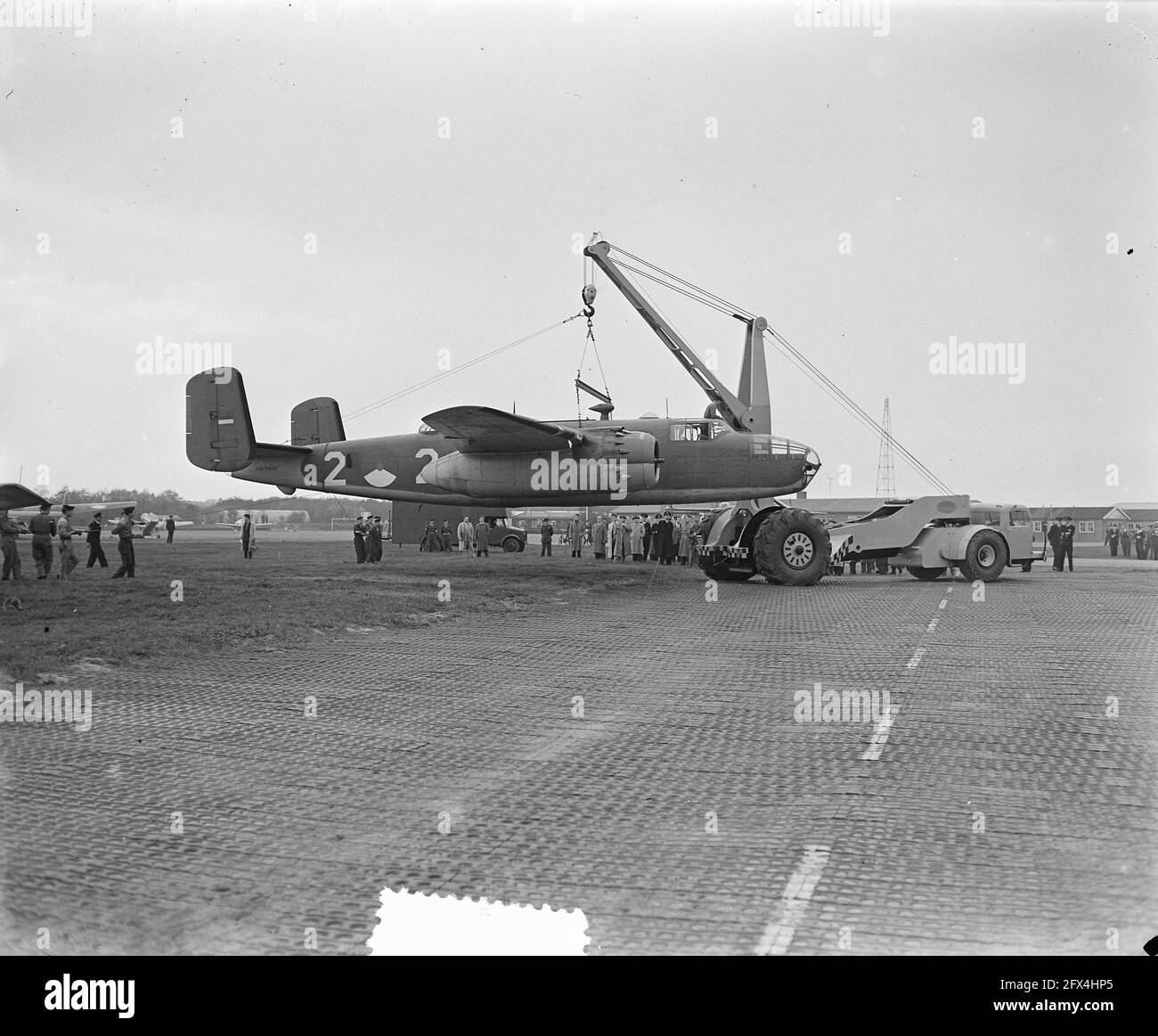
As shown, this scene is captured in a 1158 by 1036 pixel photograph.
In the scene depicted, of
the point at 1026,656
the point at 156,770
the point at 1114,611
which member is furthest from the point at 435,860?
the point at 1114,611

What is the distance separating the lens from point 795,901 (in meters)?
4.15

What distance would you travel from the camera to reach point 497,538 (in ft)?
144

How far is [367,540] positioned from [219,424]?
20.9 feet

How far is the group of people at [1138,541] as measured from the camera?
41188 millimetres

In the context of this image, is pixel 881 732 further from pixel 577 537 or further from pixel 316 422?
pixel 577 537

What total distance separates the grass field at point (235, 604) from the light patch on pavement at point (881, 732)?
668cm

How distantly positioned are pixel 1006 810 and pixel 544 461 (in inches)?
686

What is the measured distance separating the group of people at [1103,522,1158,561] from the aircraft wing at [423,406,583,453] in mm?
31076

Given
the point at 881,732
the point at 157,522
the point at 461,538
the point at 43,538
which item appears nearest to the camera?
the point at 881,732

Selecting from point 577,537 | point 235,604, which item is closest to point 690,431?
point 235,604

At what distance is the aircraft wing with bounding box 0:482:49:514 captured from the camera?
53.7 ft

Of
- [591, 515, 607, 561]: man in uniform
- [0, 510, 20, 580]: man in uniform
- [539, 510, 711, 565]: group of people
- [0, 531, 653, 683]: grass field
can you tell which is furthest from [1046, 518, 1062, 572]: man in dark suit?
[0, 510, 20, 580]: man in uniform

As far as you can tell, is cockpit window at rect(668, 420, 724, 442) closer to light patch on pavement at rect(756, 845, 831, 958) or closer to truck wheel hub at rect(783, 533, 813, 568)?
truck wheel hub at rect(783, 533, 813, 568)
